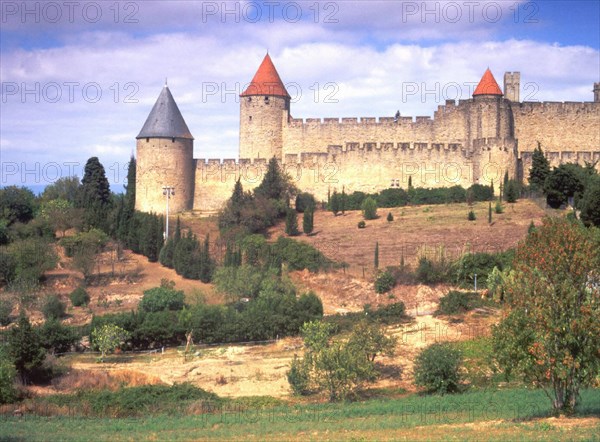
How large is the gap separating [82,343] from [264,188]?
573 inches

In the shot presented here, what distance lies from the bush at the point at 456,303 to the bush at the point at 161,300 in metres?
8.76

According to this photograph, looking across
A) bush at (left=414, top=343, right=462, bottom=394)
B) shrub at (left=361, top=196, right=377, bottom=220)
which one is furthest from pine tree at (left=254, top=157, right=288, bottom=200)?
bush at (left=414, top=343, right=462, bottom=394)

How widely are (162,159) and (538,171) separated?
15.8m

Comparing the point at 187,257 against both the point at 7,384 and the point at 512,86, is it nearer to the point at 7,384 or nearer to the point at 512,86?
the point at 7,384

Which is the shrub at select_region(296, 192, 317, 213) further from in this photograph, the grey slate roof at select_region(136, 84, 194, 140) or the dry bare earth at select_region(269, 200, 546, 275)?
the grey slate roof at select_region(136, 84, 194, 140)

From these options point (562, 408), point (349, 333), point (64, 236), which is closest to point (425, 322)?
point (349, 333)

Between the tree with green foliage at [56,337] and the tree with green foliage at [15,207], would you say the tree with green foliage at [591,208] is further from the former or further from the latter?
the tree with green foliage at [15,207]

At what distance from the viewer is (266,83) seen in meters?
51.9

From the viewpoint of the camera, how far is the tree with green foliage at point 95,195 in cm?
4747

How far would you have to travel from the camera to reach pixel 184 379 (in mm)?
31266

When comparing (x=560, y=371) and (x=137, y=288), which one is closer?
(x=560, y=371)

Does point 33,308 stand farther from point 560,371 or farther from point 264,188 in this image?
point 560,371

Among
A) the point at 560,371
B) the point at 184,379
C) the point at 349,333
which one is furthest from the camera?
the point at 349,333

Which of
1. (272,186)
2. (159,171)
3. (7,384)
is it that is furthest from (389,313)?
(159,171)
